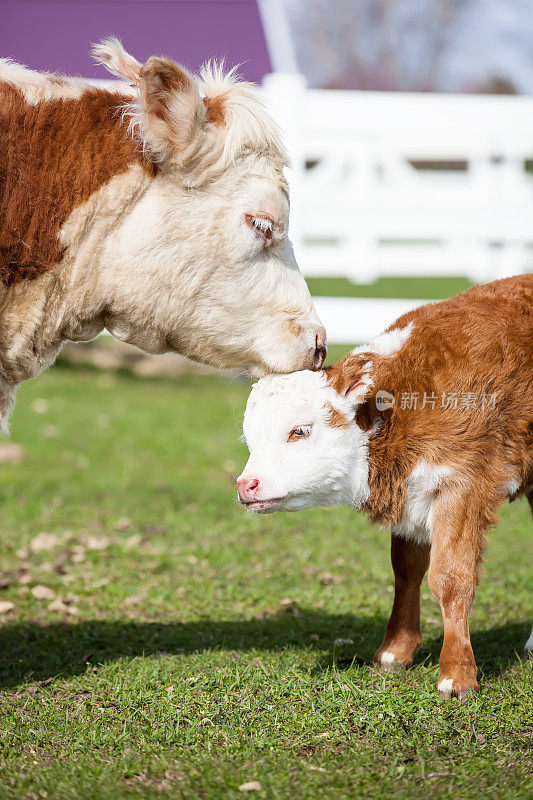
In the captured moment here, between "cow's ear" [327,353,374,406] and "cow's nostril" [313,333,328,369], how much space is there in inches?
2.3

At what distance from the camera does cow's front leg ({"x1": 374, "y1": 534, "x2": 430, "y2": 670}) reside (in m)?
4.22

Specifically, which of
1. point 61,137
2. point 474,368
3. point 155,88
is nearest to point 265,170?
point 155,88

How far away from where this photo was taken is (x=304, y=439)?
382cm

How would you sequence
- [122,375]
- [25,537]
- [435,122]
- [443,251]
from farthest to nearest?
[443,251], [122,375], [435,122], [25,537]

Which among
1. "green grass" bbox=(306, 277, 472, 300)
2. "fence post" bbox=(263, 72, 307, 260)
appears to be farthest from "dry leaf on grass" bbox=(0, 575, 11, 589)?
"green grass" bbox=(306, 277, 472, 300)

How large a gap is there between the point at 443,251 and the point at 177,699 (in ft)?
43.6

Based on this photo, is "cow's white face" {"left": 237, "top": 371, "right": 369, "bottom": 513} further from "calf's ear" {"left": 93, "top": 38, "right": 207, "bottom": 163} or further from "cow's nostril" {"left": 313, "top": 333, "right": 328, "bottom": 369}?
"calf's ear" {"left": 93, "top": 38, "right": 207, "bottom": 163}

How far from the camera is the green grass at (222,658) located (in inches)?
131

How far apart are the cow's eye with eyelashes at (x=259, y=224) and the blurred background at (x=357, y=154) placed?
0.81 metres

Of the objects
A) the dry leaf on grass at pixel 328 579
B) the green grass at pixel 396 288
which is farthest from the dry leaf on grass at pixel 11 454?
the green grass at pixel 396 288

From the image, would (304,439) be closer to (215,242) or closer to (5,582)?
(215,242)

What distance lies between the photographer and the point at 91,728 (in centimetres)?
370

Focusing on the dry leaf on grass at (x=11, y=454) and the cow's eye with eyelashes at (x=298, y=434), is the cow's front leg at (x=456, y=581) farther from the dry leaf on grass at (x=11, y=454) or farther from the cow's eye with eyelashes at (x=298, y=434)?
the dry leaf on grass at (x=11, y=454)

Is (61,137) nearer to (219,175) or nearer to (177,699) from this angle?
(219,175)
